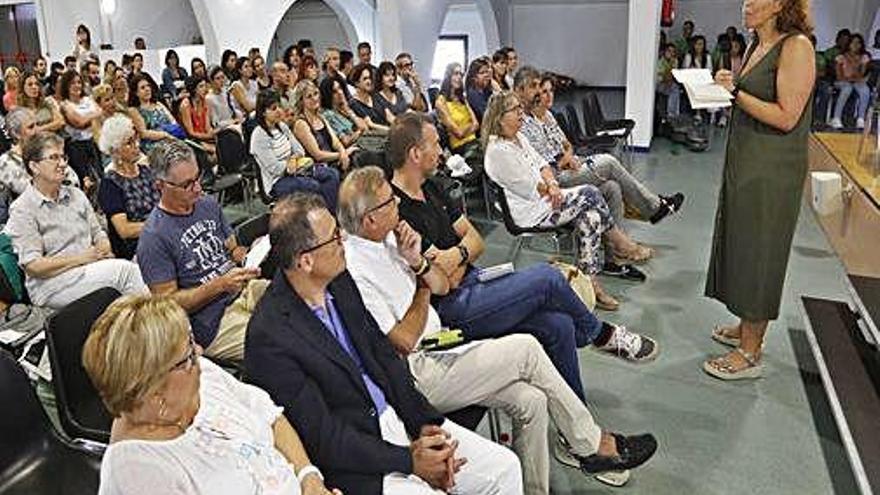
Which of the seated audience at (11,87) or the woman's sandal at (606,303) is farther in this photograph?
the seated audience at (11,87)

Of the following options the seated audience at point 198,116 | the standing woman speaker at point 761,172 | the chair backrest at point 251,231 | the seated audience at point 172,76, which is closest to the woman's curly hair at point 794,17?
the standing woman speaker at point 761,172

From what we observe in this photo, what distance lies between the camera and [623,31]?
506 inches

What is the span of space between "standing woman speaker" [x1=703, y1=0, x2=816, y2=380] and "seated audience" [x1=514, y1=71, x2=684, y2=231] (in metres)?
1.44

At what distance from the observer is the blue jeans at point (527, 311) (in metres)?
2.53

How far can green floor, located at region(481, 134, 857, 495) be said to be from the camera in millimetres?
2453

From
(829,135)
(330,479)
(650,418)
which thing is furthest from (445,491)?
(829,135)

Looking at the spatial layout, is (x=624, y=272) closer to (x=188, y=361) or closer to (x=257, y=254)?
(x=257, y=254)

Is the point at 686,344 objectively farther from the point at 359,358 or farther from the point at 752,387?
the point at 359,358

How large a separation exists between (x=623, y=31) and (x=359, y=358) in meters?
12.1

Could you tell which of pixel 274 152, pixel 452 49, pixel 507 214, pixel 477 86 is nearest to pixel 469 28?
pixel 452 49

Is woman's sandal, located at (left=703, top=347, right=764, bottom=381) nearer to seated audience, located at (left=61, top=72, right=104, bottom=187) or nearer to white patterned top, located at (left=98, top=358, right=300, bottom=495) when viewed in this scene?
white patterned top, located at (left=98, top=358, right=300, bottom=495)

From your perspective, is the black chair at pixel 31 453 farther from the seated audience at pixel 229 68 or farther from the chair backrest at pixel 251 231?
the seated audience at pixel 229 68

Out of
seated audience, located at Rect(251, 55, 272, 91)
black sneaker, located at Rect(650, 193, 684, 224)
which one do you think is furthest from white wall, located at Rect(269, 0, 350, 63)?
black sneaker, located at Rect(650, 193, 684, 224)

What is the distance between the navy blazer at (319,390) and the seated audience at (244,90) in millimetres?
5609
